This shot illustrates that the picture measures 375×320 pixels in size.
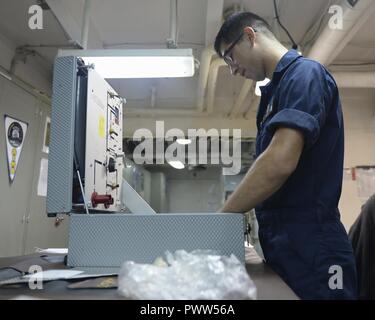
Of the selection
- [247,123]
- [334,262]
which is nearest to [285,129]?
[334,262]

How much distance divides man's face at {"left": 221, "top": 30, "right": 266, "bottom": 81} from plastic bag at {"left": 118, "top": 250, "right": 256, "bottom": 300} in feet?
2.49

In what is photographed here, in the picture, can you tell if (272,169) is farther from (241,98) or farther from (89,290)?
(241,98)

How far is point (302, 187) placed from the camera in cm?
92

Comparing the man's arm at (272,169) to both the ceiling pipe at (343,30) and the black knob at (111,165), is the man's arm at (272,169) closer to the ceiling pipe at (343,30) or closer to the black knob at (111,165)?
the black knob at (111,165)

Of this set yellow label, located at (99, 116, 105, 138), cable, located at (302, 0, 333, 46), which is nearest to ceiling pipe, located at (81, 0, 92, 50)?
yellow label, located at (99, 116, 105, 138)

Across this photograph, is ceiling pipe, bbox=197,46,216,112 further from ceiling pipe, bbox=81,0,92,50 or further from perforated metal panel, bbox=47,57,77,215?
perforated metal panel, bbox=47,57,77,215

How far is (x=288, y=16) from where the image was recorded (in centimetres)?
263

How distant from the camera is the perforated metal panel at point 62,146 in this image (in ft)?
3.12

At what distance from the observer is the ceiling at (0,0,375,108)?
2408 mm

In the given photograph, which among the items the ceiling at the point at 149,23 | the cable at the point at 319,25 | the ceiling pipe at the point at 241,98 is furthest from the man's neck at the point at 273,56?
the ceiling pipe at the point at 241,98

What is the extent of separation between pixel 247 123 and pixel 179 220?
3815mm

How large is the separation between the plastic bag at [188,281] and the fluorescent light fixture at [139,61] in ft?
4.70

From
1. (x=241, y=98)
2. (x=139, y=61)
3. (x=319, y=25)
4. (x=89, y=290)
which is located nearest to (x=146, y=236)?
(x=89, y=290)

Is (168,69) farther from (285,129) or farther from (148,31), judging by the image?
(285,129)
